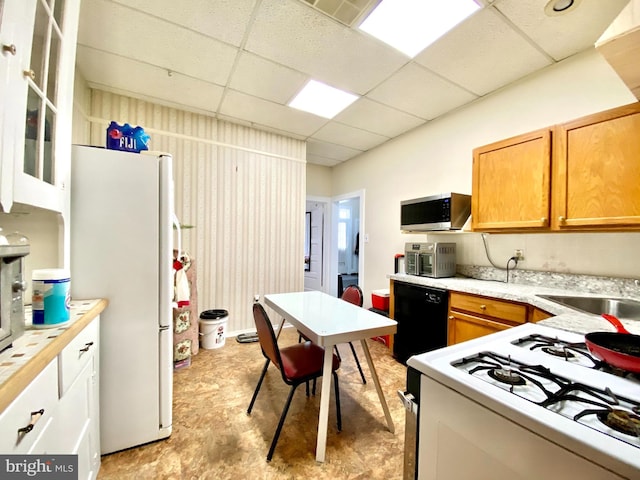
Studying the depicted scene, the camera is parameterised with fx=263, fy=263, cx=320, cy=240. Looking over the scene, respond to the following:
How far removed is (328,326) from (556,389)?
110cm

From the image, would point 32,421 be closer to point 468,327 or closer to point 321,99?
point 468,327

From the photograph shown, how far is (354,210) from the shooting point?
23.8 feet

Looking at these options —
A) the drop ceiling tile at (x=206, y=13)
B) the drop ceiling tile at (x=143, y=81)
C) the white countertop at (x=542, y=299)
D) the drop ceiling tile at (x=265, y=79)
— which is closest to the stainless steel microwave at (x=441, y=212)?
the white countertop at (x=542, y=299)

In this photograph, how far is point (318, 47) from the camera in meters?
2.01

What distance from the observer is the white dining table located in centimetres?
151

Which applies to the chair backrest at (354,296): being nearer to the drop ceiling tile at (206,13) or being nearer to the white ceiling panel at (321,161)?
the drop ceiling tile at (206,13)

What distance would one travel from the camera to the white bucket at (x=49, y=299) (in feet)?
3.35

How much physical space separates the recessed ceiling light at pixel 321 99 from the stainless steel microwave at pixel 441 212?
131cm

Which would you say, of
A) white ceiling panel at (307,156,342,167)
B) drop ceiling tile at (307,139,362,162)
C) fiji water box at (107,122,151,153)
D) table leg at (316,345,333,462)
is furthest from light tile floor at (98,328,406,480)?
white ceiling panel at (307,156,342,167)

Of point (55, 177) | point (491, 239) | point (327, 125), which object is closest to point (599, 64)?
point (491, 239)

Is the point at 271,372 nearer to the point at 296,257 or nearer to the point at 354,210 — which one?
the point at 296,257

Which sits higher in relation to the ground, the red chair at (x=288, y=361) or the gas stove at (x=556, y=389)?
the gas stove at (x=556, y=389)

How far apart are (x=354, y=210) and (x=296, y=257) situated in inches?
148

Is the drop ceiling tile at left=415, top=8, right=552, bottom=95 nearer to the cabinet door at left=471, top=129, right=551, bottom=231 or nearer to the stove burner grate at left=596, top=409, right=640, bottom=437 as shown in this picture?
the cabinet door at left=471, top=129, right=551, bottom=231
